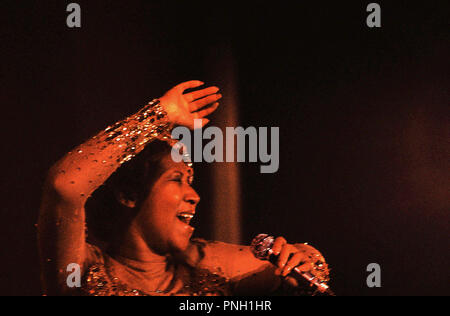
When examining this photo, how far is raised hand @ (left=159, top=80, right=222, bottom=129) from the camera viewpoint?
1.33 metres

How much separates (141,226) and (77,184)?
25cm

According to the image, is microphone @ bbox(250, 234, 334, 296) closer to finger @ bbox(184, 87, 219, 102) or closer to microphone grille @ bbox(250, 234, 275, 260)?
microphone grille @ bbox(250, 234, 275, 260)

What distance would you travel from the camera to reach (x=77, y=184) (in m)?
1.17

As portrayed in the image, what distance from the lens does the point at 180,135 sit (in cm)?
153

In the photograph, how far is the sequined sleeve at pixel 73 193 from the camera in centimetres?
117

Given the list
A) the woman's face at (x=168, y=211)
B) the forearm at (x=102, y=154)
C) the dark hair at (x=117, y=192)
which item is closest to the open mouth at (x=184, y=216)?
the woman's face at (x=168, y=211)

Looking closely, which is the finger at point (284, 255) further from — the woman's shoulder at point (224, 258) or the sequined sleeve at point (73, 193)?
the sequined sleeve at point (73, 193)

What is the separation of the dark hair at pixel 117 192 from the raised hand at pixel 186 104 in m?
0.11

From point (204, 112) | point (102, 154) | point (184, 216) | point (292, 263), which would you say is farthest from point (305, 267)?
point (102, 154)

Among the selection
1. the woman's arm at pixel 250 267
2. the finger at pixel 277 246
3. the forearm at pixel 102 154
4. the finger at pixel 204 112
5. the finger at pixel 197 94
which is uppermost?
the finger at pixel 197 94
